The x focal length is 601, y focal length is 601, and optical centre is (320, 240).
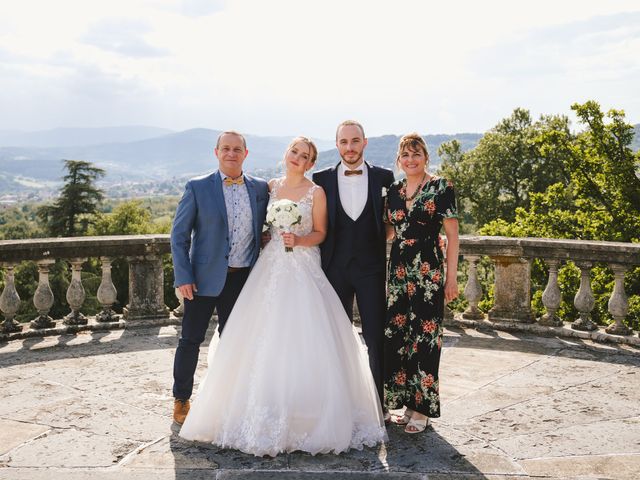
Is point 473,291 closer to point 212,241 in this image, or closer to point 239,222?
point 239,222

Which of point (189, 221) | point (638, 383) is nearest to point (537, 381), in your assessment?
point (638, 383)

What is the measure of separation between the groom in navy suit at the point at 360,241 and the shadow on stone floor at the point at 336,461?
556 mm

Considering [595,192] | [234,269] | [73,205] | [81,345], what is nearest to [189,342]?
[234,269]

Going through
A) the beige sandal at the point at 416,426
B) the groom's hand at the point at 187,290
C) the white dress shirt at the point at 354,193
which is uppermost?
the white dress shirt at the point at 354,193

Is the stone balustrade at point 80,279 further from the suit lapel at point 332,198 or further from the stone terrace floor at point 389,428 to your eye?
the suit lapel at point 332,198

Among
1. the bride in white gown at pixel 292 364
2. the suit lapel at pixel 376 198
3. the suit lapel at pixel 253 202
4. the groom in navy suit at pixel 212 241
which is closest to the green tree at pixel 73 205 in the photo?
the groom in navy suit at pixel 212 241

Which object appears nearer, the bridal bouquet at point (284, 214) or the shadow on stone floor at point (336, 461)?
the shadow on stone floor at point (336, 461)

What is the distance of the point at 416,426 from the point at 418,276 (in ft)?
3.37

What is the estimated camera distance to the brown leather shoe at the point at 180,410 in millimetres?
4242

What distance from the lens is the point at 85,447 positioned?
3.78m

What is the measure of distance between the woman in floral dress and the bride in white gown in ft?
0.98

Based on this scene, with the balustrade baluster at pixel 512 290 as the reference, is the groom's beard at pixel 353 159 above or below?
above

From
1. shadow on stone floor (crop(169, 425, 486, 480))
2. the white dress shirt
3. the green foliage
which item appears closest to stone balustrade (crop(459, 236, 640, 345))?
the white dress shirt

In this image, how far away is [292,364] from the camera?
392 centimetres
